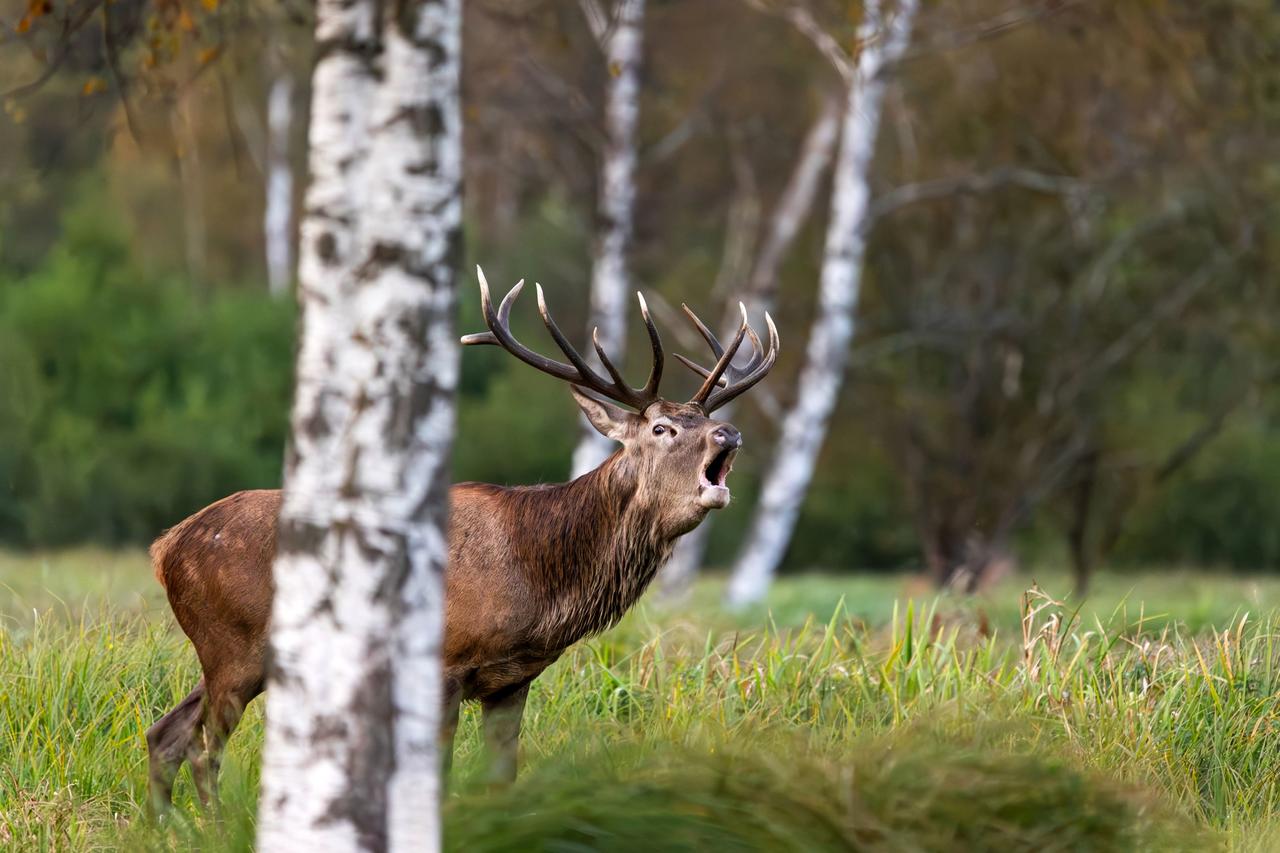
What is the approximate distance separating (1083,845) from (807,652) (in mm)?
3413

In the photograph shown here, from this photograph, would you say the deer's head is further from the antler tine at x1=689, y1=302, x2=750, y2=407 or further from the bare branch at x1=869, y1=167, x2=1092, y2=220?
the bare branch at x1=869, y1=167, x2=1092, y2=220

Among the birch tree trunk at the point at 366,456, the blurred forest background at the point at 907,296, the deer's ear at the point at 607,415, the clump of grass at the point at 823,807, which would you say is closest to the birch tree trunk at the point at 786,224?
the blurred forest background at the point at 907,296

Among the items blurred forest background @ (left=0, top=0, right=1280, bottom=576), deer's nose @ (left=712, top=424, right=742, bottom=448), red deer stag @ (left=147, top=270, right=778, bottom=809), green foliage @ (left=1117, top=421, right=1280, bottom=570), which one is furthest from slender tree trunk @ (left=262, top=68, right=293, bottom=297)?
deer's nose @ (left=712, top=424, right=742, bottom=448)

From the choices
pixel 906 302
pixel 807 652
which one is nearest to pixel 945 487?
pixel 906 302

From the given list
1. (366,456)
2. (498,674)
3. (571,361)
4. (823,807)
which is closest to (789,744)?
(823,807)

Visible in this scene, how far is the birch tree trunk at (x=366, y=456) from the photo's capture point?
3568 mm

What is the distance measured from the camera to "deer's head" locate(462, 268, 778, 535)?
19.6ft

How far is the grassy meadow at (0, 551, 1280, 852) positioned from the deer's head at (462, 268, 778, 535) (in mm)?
701

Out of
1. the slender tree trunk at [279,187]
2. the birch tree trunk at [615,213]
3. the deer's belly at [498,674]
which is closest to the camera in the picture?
the deer's belly at [498,674]

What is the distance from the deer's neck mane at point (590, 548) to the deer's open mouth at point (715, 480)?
22 cm

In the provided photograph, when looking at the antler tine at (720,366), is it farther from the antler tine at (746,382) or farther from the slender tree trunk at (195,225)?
the slender tree trunk at (195,225)

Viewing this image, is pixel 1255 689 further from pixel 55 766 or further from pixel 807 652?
pixel 55 766

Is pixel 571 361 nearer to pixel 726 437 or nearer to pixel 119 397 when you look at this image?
pixel 726 437

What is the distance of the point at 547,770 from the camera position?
4250mm
